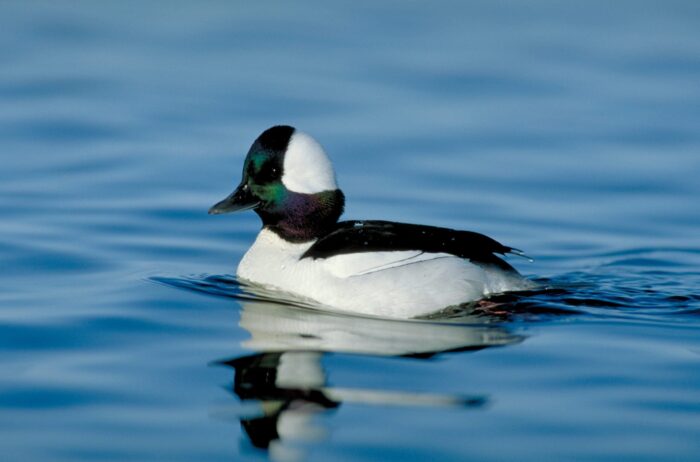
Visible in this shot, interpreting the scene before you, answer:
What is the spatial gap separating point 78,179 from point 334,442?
731 centimetres

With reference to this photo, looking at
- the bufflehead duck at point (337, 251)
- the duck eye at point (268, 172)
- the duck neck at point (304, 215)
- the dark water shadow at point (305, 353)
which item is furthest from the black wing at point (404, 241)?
the duck eye at point (268, 172)

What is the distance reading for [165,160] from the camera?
13758mm

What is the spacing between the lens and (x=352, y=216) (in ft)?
39.8

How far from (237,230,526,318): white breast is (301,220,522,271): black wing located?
48mm

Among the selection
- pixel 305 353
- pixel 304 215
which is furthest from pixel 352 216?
pixel 305 353

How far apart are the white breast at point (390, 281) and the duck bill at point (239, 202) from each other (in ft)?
1.72

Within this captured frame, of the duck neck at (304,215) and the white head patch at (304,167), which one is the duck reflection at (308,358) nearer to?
the duck neck at (304,215)

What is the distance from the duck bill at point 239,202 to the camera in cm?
980

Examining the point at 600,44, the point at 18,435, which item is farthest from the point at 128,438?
the point at 600,44

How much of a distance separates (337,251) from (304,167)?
2.63ft

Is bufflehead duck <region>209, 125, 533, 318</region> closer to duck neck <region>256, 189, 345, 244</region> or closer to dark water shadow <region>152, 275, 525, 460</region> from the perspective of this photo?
duck neck <region>256, 189, 345, 244</region>

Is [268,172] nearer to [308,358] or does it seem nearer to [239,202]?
[239,202]

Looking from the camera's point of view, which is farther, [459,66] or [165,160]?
[459,66]

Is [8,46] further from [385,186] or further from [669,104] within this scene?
[669,104]
